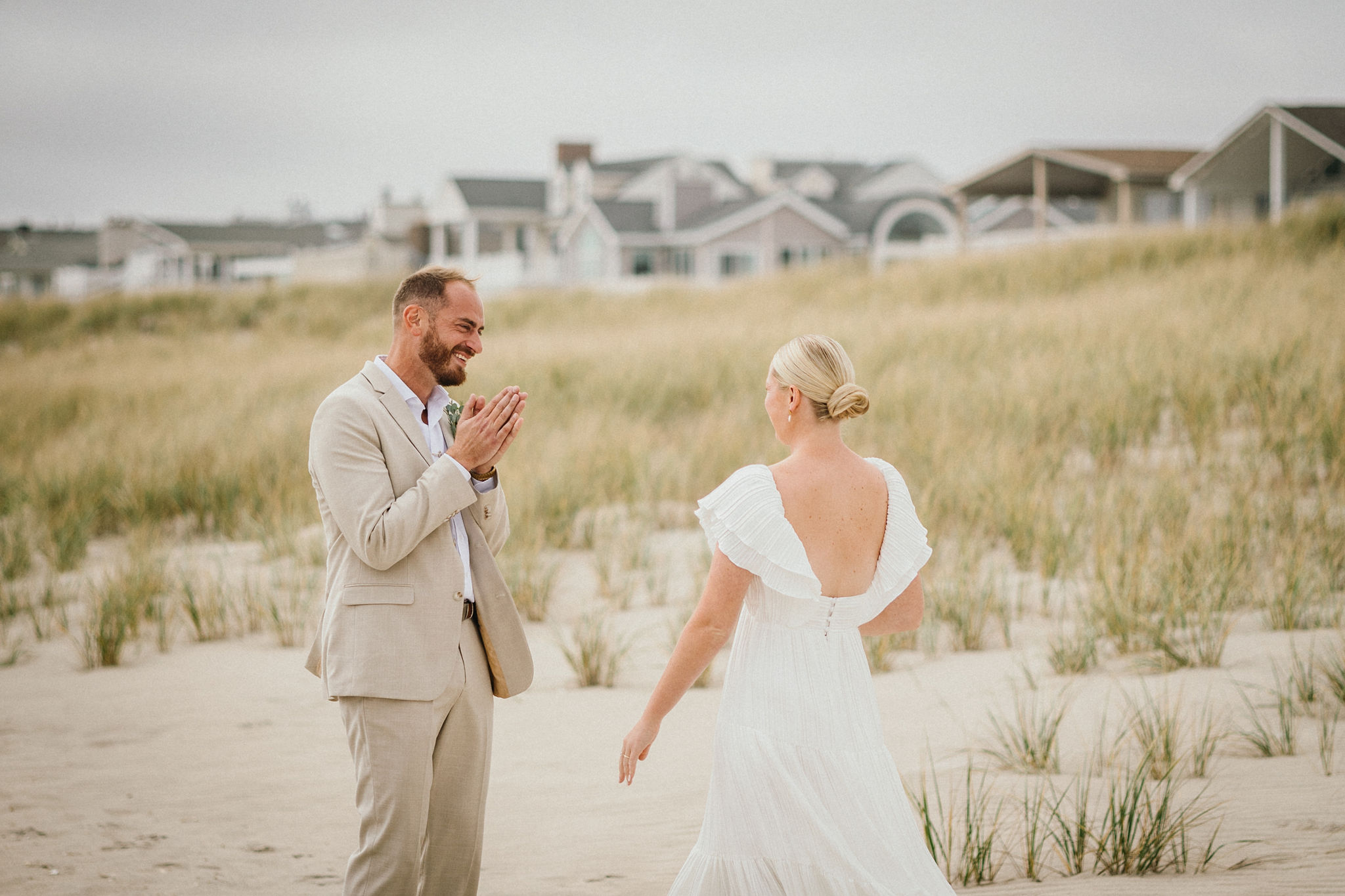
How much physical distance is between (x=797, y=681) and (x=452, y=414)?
4.07 ft

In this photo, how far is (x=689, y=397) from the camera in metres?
13.7

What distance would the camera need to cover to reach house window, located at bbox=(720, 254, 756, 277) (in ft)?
137

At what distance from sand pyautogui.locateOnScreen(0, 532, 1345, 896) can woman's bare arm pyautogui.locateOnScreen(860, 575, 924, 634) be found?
125 centimetres

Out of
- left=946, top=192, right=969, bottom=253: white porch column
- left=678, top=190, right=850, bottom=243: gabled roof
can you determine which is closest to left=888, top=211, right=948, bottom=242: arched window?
left=678, top=190, right=850, bottom=243: gabled roof

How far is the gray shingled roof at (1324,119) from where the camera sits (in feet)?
71.5

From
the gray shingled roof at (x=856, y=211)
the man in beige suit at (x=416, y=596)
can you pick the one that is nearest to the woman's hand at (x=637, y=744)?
the man in beige suit at (x=416, y=596)

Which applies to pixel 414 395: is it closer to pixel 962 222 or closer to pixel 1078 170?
pixel 962 222

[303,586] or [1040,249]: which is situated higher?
[1040,249]

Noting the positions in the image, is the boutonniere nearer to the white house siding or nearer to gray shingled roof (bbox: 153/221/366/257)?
the white house siding

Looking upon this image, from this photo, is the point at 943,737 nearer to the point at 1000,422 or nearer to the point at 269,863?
the point at 269,863

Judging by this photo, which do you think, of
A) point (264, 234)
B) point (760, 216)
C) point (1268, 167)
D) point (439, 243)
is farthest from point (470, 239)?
point (1268, 167)

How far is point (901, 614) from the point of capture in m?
3.04

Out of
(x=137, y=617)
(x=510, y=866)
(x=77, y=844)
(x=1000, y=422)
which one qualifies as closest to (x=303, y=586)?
(x=137, y=617)

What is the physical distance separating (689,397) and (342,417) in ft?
35.8
